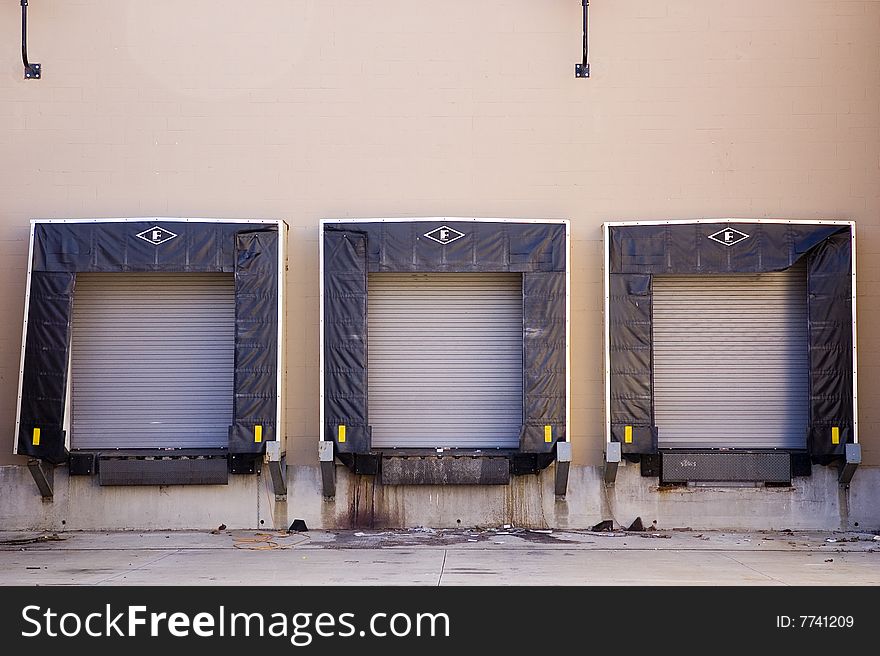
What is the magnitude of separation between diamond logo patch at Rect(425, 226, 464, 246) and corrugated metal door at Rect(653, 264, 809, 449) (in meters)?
2.86

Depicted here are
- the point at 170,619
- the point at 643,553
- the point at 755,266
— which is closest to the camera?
the point at 170,619

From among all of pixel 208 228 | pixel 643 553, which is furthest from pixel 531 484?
pixel 208 228

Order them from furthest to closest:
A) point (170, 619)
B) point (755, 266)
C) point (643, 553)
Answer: point (755, 266) < point (643, 553) < point (170, 619)

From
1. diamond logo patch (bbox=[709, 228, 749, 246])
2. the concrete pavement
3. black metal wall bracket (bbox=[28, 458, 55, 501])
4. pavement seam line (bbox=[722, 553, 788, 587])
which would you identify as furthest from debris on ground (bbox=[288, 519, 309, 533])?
diamond logo patch (bbox=[709, 228, 749, 246])

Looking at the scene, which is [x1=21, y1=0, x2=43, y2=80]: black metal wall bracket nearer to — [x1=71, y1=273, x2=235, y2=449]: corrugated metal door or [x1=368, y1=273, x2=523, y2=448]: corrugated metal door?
[x1=71, y1=273, x2=235, y2=449]: corrugated metal door

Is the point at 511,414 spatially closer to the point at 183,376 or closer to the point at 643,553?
the point at 643,553

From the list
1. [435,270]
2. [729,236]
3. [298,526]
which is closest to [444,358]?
[435,270]

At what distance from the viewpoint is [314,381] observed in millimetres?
14102

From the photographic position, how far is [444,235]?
45.3 feet

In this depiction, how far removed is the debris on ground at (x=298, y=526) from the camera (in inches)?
550

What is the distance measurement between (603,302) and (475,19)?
4369 millimetres

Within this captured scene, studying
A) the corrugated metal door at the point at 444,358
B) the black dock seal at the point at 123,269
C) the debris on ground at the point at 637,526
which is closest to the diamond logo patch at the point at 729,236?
the corrugated metal door at the point at 444,358

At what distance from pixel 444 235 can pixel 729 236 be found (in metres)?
3.84

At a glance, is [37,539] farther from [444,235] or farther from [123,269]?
[444,235]
